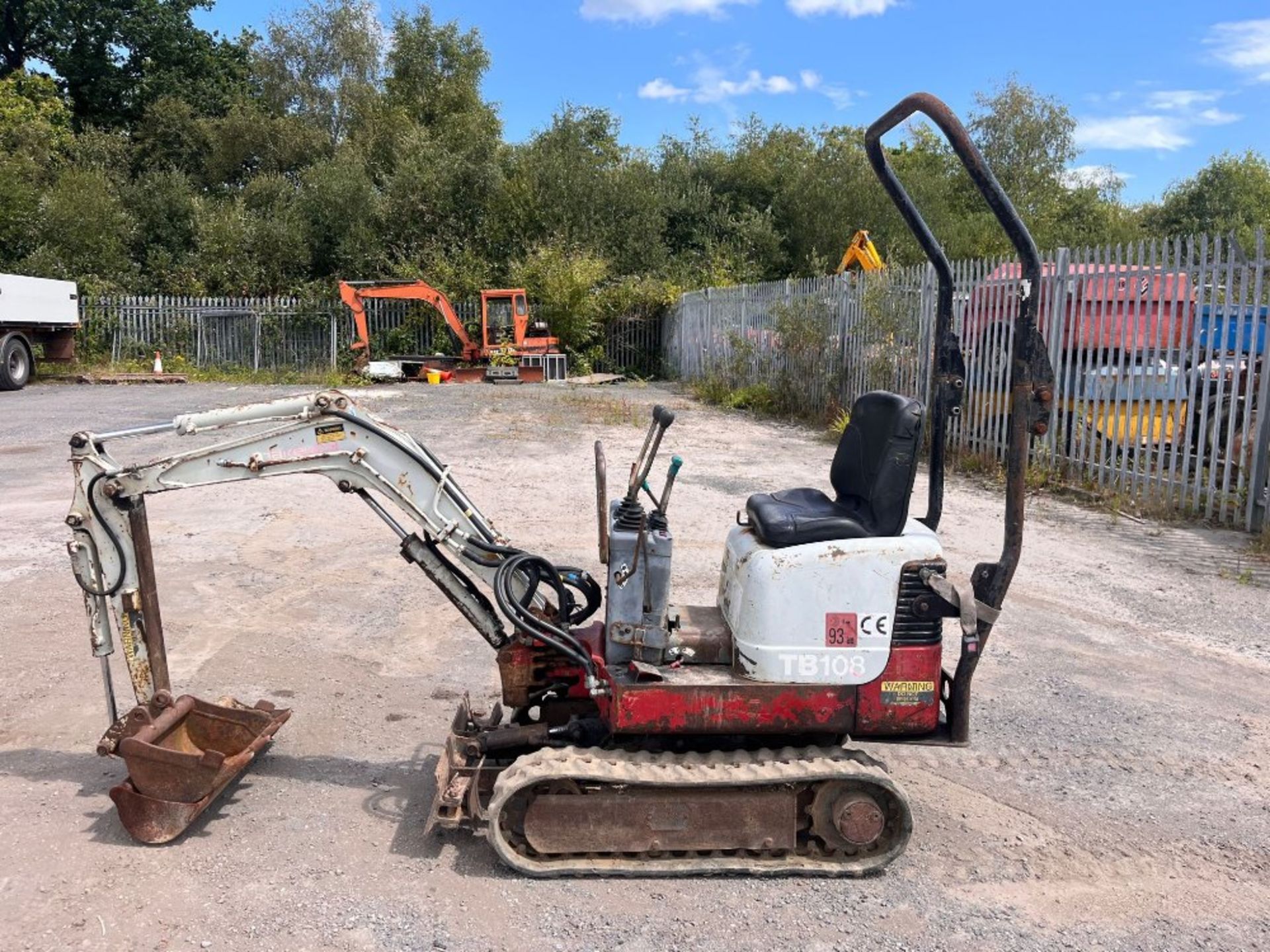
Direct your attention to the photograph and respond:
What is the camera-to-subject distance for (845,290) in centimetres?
1555

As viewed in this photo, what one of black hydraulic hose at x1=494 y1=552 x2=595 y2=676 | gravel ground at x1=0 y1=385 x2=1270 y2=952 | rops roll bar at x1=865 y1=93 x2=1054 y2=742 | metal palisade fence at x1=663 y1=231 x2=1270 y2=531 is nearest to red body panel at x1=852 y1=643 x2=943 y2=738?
rops roll bar at x1=865 y1=93 x2=1054 y2=742

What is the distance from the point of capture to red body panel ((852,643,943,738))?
3725mm

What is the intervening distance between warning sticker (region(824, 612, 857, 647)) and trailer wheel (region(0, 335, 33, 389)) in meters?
21.8

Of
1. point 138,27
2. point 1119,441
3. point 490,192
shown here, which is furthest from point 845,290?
point 138,27

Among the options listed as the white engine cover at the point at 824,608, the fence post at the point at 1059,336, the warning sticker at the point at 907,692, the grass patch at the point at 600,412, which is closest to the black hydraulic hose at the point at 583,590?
the white engine cover at the point at 824,608

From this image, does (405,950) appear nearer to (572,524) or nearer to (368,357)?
(572,524)

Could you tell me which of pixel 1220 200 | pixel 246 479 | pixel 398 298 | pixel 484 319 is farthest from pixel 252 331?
pixel 1220 200

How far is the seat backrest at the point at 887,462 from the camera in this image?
3721 mm

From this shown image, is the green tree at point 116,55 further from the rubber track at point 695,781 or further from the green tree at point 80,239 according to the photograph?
the rubber track at point 695,781

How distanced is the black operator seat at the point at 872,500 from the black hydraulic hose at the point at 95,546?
2.56 meters

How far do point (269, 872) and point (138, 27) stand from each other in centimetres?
4586

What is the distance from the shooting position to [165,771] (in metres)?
3.82

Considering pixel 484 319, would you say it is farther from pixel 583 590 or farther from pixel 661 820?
pixel 661 820

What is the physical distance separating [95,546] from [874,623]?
3.08m
